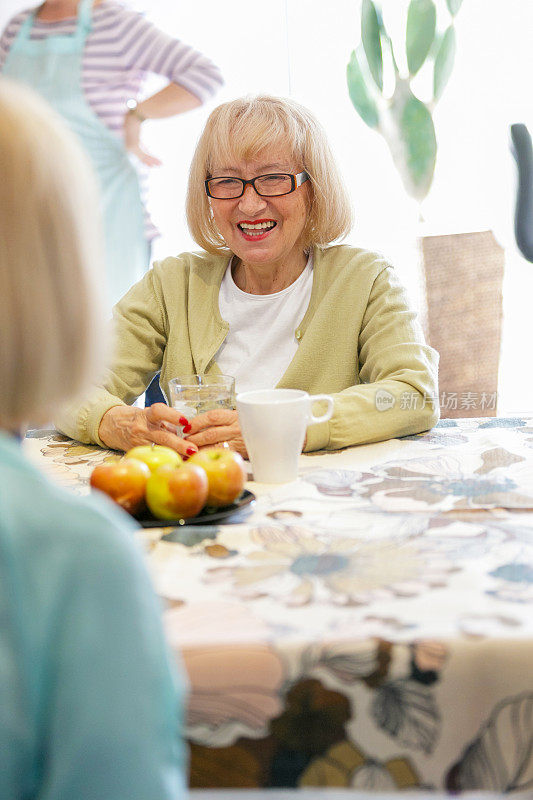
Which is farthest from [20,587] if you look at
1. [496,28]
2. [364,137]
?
[496,28]

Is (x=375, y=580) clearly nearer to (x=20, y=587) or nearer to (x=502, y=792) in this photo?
(x=502, y=792)

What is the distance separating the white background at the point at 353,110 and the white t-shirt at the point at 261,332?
4.93ft

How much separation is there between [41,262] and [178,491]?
17.9 inches

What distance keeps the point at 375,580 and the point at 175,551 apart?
0.22 m

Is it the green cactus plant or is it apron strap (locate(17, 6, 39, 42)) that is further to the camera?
the green cactus plant

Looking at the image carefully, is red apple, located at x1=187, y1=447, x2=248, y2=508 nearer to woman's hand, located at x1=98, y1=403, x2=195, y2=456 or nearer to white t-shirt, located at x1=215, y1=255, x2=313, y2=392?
woman's hand, located at x1=98, y1=403, x2=195, y2=456

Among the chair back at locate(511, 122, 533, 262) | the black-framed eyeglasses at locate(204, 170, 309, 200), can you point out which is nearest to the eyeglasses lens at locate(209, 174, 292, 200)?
the black-framed eyeglasses at locate(204, 170, 309, 200)

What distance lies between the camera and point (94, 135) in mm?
2746

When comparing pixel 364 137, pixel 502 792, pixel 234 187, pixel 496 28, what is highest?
pixel 496 28

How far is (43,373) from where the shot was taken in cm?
55

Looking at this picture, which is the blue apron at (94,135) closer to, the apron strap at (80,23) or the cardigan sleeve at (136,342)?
the apron strap at (80,23)

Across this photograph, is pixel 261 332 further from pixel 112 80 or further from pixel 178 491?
pixel 112 80

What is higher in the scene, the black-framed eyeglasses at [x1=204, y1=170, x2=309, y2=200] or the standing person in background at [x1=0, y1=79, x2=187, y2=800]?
the black-framed eyeglasses at [x1=204, y1=170, x2=309, y2=200]

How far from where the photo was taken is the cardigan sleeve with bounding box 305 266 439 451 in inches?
Answer: 51.1
